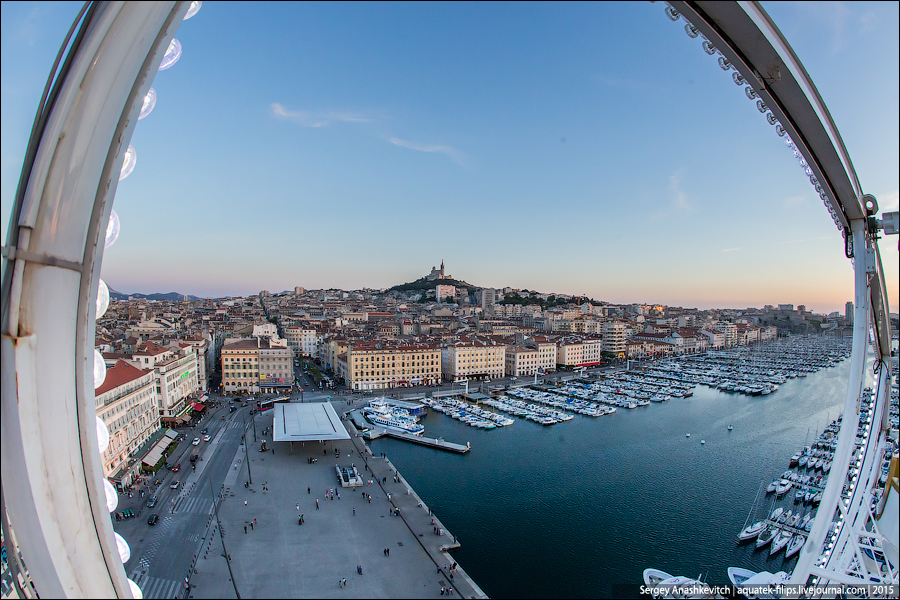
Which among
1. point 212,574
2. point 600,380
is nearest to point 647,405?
point 600,380

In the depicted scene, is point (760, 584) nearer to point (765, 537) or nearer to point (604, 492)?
point (765, 537)

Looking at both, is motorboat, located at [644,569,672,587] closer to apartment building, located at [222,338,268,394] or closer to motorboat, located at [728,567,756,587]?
motorboat, located at [728,567,756,587]

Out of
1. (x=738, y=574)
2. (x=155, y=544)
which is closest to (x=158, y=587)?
(x=155, y=544)

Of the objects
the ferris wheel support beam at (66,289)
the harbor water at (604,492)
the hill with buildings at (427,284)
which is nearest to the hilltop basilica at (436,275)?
the hill with buildings at (427,284)

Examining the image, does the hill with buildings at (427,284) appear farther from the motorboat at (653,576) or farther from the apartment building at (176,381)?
the motorboat at (653,576)

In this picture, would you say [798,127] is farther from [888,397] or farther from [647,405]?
[647,405]

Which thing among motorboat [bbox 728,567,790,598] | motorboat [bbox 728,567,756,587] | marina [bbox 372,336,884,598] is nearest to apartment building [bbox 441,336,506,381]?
marina [bbox 372,336,884,598]
